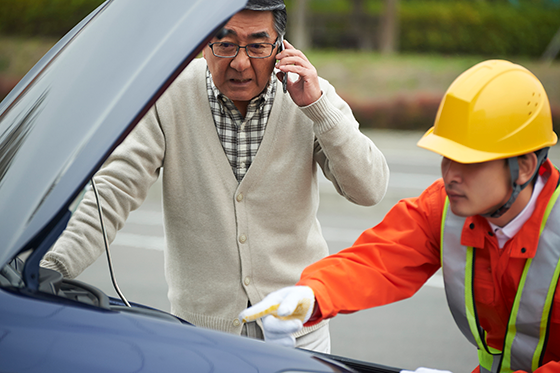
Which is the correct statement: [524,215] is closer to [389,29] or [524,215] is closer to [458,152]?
[458,152]

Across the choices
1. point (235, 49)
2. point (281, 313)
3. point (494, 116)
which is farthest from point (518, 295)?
point (235, 49)

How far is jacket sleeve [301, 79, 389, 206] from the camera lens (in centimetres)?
176

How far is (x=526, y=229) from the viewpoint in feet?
4.77

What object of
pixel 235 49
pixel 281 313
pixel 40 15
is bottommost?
pixel 40 15

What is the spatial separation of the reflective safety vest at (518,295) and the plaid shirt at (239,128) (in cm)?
62

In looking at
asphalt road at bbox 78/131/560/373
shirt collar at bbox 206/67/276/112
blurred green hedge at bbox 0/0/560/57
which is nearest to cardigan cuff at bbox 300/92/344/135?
shirt collar at bbox 206/67/276/112

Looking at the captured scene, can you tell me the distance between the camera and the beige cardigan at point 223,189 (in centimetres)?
187

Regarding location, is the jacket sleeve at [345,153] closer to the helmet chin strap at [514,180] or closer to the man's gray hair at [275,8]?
the man's gray hair at [275,8]

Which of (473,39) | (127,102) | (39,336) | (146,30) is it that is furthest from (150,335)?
(473,39)

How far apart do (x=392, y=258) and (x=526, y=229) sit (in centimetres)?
38

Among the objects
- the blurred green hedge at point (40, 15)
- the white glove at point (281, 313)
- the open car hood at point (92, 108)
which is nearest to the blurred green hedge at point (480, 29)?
the blurred green hedge at point (40, 15)

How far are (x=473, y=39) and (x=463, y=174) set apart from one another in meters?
17.0

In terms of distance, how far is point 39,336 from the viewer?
1063mm

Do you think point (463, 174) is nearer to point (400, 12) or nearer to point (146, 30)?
point (146, 30)
